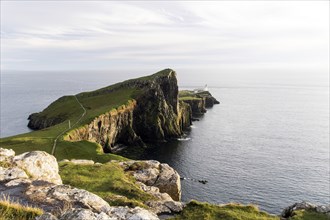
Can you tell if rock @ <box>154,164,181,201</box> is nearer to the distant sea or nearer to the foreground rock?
the foreground rock

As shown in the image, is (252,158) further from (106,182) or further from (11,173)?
(11,173)

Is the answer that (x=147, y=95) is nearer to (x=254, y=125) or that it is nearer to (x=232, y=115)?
(x=254, y=125)

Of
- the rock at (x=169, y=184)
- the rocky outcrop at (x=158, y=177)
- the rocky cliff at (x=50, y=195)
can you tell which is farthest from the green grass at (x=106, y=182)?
the rock at (x=169, y=184)

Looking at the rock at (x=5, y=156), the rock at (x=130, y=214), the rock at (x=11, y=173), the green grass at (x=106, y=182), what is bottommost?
the green grass at (x=106, y=182)

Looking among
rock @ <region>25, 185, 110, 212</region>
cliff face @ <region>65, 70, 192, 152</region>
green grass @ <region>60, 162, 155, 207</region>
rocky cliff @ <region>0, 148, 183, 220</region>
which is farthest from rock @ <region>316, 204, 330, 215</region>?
cliff face @ <region>65, 70, 192, 152</region>

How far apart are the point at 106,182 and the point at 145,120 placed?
99847 mm

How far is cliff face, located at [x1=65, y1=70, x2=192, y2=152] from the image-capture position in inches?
4427

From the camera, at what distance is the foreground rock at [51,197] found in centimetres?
1466

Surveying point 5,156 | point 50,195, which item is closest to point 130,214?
point 50,195

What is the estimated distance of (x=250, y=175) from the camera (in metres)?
83.9

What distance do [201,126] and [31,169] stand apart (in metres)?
139

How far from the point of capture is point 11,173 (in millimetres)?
21719

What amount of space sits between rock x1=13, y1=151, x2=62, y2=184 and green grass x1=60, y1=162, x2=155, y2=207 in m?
5.23

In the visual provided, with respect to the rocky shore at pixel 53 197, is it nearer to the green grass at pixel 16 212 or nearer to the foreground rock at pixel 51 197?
the foreground rock at pixel 51 197
